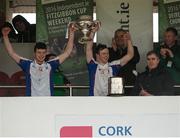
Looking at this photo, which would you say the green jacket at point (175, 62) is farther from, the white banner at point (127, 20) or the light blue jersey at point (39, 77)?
the light blue jersey at point (39, 77)

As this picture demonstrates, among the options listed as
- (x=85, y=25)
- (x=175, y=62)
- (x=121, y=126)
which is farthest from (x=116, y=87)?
(x=175, y=62)

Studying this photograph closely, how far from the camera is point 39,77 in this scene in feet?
19.2

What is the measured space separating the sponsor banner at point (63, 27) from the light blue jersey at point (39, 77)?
6.28 feet

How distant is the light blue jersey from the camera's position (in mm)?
→ 5746

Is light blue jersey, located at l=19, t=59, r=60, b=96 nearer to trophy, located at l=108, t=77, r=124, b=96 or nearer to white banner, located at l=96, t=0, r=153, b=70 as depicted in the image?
trophy, located at l=108, t=77, r=124, b=96

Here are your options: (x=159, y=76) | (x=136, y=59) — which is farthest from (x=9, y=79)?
(x=159, y=76)

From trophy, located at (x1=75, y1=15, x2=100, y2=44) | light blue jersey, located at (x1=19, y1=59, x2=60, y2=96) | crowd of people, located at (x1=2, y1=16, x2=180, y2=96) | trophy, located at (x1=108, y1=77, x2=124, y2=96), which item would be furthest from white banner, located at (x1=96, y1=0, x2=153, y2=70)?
trophy, located at (x1=108, y1=77, x2=124, y2=96)

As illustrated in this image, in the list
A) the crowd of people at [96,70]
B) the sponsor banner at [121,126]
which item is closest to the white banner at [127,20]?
the crowd of people at [96,70]

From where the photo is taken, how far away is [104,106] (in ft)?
15.5

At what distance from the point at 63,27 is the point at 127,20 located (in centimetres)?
89

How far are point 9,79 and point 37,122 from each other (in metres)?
3.24

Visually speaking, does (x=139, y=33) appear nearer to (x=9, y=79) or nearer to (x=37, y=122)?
(x=9, y=79)

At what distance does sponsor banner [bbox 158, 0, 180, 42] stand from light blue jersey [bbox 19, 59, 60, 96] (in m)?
2.44

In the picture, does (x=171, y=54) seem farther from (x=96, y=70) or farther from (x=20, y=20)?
(x=20, y=20)
